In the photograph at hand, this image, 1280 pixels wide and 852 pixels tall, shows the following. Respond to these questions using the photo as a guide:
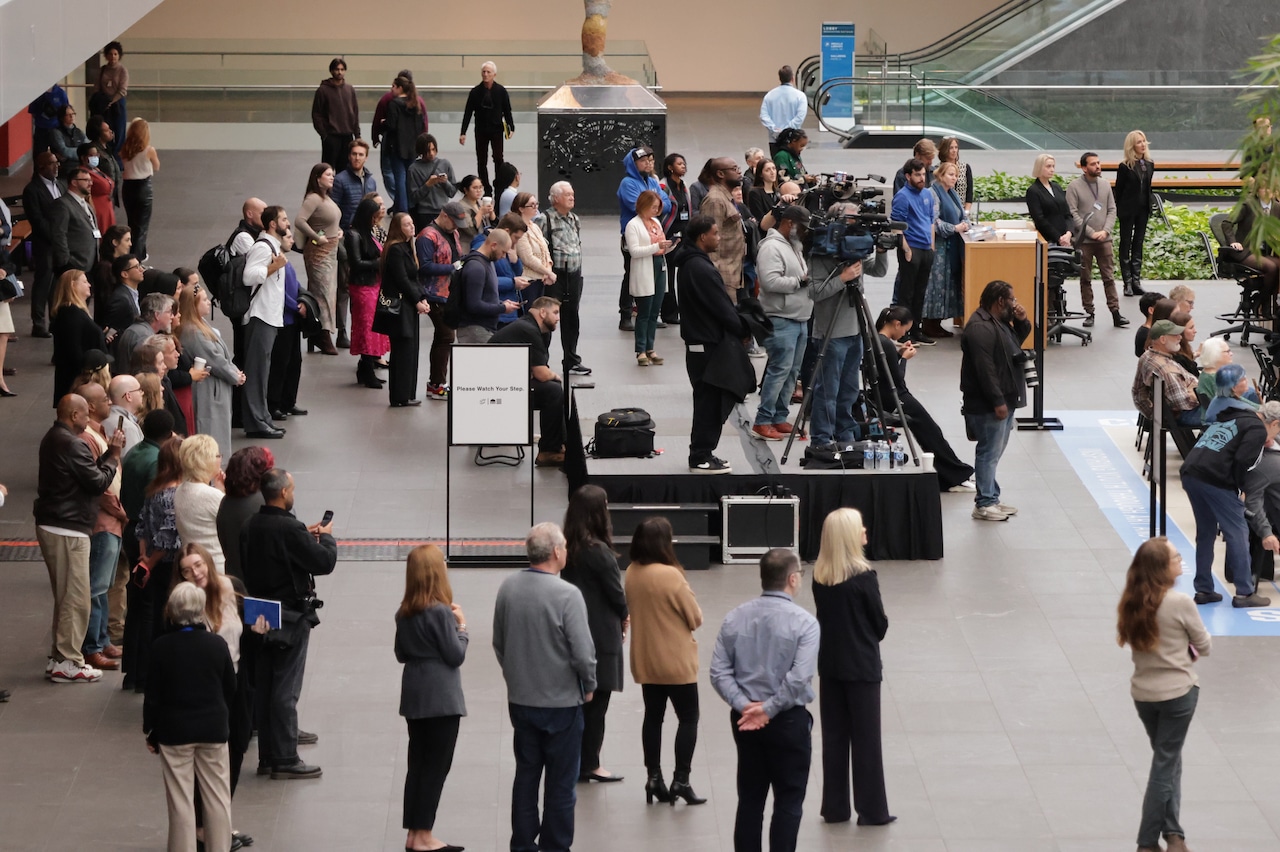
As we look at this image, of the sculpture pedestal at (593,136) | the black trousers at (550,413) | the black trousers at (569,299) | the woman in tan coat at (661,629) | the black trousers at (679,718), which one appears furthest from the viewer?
the sculpture pedestal at (593,136)

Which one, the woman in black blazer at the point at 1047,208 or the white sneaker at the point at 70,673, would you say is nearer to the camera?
the white sneaker at the point at 70,673

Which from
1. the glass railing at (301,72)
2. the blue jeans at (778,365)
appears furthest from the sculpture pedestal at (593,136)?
the blue jeans at (778,365)

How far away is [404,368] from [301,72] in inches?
630

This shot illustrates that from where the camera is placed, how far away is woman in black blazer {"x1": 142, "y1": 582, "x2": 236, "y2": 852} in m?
7.53

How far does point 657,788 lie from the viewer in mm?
Answer: 8516

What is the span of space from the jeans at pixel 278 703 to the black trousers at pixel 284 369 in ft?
19.1

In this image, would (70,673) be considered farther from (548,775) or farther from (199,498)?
(548,775)

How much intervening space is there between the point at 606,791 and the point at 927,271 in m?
9.36

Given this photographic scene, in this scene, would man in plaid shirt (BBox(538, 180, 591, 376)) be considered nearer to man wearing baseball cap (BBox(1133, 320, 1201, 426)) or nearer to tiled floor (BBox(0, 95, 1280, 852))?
tiled floor (BBox(0, 95, 1280, 852))

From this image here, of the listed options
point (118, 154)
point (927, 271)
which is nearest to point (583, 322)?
point (927, 271)

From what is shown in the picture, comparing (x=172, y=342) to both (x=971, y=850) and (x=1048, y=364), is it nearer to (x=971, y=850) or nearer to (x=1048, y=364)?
(x=971, y=850)

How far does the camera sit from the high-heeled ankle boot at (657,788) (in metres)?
8.52

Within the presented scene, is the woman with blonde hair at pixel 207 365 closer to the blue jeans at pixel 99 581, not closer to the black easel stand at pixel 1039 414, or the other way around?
the blue jeans at pixel 99 581

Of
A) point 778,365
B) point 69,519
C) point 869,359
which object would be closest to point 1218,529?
point 869,359
